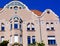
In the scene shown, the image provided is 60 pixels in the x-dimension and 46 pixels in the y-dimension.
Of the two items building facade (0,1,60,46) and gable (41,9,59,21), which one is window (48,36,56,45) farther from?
gable (41,9,59,21)

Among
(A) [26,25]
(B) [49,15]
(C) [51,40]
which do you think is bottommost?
(C) [51,40]

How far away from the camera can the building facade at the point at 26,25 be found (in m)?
48.6

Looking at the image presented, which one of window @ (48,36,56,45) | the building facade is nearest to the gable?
the building facade

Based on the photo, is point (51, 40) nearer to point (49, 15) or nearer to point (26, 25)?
point (49, 15)

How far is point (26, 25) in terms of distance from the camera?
49656 millimetres

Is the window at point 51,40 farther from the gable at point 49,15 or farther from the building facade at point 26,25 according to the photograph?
the gable at point 49,15

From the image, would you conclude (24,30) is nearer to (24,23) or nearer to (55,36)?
(24,23)

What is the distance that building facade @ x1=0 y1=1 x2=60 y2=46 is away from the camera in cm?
4859

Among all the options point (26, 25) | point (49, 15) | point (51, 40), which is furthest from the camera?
point (49, 15)

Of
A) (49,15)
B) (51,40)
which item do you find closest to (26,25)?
(49,15)

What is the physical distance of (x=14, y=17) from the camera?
1948 inches

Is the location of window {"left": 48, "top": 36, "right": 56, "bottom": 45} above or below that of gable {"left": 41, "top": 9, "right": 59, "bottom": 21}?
below

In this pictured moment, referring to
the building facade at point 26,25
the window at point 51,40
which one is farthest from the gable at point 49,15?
the window at point 51,40

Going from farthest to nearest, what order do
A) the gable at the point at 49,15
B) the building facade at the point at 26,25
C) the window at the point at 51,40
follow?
1. the gable at the point at 49,15
2. the window at the point at 51,40
3. the building facade at the point at 26,25
